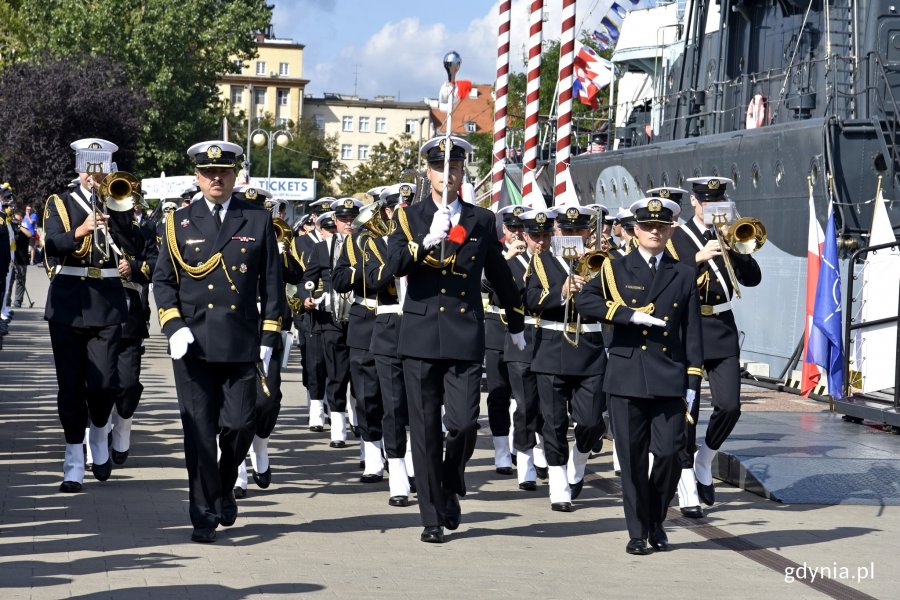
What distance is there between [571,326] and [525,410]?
0.89m

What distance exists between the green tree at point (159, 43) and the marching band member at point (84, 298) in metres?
50.1

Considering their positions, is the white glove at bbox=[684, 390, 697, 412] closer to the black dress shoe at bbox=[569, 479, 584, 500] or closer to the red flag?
the black dress shoe at bbox=[569, 479, 584, 500]

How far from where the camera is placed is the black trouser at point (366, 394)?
12297 millimetres

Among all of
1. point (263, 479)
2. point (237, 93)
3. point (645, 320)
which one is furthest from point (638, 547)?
point (237, 93)

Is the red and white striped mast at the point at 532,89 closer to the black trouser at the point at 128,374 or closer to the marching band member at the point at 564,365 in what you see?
the marching band member at the point at 564,365

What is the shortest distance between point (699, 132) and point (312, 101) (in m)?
145

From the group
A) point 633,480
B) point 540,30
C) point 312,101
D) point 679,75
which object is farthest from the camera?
point 312,101

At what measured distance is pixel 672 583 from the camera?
27.7 feet

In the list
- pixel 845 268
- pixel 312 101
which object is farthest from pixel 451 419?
pixel 312 101

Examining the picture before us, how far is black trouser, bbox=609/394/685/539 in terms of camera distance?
934 centimetres

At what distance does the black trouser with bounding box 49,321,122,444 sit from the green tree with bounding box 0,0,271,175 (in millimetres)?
50278

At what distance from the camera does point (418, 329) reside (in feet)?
31.2

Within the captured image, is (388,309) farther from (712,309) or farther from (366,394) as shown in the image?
(712,309)

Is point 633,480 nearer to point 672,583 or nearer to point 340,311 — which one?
point 672,583
